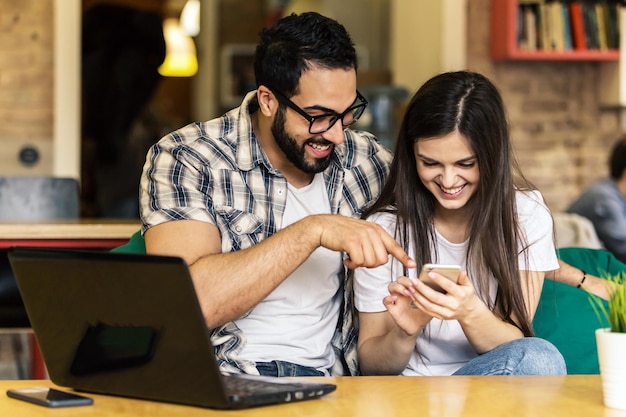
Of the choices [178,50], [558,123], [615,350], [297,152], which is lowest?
[615,350]

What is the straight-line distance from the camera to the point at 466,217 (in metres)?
2.44

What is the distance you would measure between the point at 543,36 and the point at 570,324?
3.42 meters

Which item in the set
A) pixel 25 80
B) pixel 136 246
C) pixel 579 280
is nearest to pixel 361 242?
pixel 136 246

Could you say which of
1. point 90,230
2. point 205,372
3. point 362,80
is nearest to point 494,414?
point 205,372

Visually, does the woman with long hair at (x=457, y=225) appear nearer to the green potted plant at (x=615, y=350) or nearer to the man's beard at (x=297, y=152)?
the man's beard at (x=297, y=152)

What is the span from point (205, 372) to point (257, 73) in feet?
4.23

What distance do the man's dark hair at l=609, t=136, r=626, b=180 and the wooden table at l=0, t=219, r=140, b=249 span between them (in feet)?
10.2

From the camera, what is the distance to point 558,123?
604 centimetres

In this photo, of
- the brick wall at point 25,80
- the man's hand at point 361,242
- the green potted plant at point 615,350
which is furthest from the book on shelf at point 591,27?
the green potted plant at point 615,350

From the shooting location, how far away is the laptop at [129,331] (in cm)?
142

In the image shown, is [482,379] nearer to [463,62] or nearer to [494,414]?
[494,414]

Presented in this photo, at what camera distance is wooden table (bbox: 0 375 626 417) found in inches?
57.0

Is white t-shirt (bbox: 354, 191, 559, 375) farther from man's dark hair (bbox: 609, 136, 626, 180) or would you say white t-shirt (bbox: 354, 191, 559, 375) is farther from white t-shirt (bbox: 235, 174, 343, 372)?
→ man's dark hair (bbox: 609, 136, 626, 180)

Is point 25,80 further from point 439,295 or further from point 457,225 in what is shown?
point 439,295
